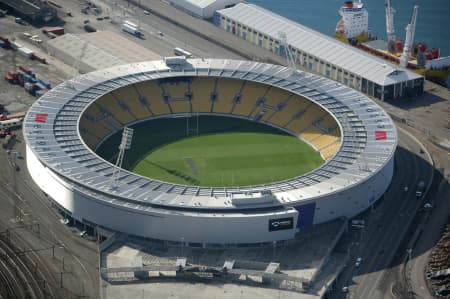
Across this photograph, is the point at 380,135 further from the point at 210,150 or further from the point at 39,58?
the point at 39,58

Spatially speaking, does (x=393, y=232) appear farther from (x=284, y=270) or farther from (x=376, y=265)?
(x=284, y=270)

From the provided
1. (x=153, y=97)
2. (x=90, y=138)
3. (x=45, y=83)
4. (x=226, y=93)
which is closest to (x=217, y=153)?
(x=226, y=93)

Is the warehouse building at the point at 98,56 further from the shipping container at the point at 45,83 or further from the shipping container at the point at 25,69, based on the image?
the shipping container at the point at 25,69

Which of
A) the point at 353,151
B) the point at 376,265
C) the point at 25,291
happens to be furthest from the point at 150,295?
the point at 353,151

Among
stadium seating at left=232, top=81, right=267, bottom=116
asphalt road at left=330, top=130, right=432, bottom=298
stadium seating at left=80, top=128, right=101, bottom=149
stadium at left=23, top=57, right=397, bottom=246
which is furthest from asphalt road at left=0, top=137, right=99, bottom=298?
stadium seating at left=232, top=81, right=267, bottom=116

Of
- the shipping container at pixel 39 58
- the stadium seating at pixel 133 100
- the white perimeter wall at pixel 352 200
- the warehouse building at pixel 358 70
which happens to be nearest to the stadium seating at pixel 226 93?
the stadium seating at pixel 133 100
